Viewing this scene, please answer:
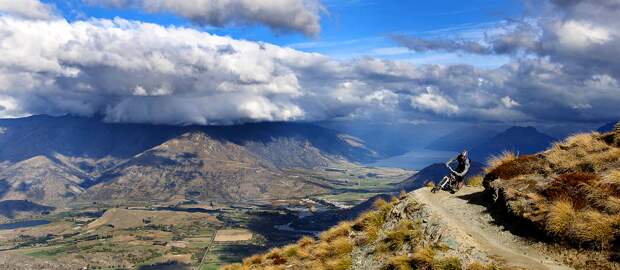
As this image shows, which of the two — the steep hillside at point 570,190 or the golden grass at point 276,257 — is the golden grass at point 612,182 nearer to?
the steep hillside at point 570,190

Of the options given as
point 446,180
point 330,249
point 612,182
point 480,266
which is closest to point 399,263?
point 480,266

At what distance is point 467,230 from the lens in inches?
1089

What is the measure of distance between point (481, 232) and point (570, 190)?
5834mm

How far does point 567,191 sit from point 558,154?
9.54m

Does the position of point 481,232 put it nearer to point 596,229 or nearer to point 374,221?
point 596,229

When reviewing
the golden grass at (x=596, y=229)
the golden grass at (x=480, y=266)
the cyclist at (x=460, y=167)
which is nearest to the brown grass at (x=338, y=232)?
the cyclist at (x=460, y=167)

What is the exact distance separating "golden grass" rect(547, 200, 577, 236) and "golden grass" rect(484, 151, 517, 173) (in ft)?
42.5

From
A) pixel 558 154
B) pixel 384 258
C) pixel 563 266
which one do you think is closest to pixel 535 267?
pixel 563 266

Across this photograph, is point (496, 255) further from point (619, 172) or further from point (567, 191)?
point (619, 172)

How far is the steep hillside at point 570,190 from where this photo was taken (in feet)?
72.4

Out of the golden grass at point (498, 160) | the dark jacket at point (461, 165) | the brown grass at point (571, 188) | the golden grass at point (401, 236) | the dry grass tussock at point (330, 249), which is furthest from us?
the dark jacket at point (461, 165)

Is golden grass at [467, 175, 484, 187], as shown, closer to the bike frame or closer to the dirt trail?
the bike frame

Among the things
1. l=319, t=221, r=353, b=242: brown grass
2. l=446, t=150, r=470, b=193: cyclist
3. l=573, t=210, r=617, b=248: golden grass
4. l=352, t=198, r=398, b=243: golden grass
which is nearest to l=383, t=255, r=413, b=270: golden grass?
l=352, t=198, r=398, b=243: golden grass

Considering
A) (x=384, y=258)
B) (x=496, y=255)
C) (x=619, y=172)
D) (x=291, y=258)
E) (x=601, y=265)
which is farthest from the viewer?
(x=291, y=258)
